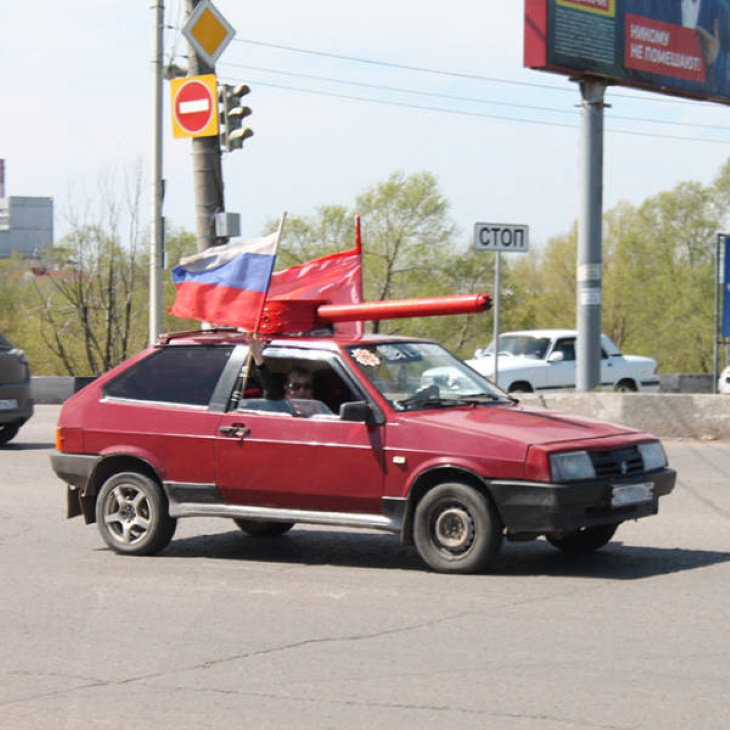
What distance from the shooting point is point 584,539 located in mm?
9297

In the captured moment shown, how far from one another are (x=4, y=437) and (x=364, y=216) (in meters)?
36.2

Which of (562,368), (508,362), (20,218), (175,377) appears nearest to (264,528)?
(175,377)

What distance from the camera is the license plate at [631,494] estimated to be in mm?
8320

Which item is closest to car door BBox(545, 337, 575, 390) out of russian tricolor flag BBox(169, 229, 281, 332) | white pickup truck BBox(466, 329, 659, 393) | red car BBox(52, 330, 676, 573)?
white pickup truck BBox(466, 329, 659, 393)

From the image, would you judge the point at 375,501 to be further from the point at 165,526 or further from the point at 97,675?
the point at 97,675

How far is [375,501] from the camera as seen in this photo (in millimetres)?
8602

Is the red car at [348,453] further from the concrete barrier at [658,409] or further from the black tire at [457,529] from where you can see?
the concrete barrier at [658,409]

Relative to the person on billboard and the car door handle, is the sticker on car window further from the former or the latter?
the person on billboard

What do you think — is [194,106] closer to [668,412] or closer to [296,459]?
[668,412]

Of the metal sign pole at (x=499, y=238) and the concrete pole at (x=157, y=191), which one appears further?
the concrete pole at (x=157, y=191)

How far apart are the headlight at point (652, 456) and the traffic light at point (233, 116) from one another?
10.5 m

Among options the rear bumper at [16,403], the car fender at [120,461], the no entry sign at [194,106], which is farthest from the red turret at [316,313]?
the no entry sign at [194,106]

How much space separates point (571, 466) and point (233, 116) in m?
11.3

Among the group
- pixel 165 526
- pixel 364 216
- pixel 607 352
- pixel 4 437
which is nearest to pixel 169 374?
pixel 165 526
